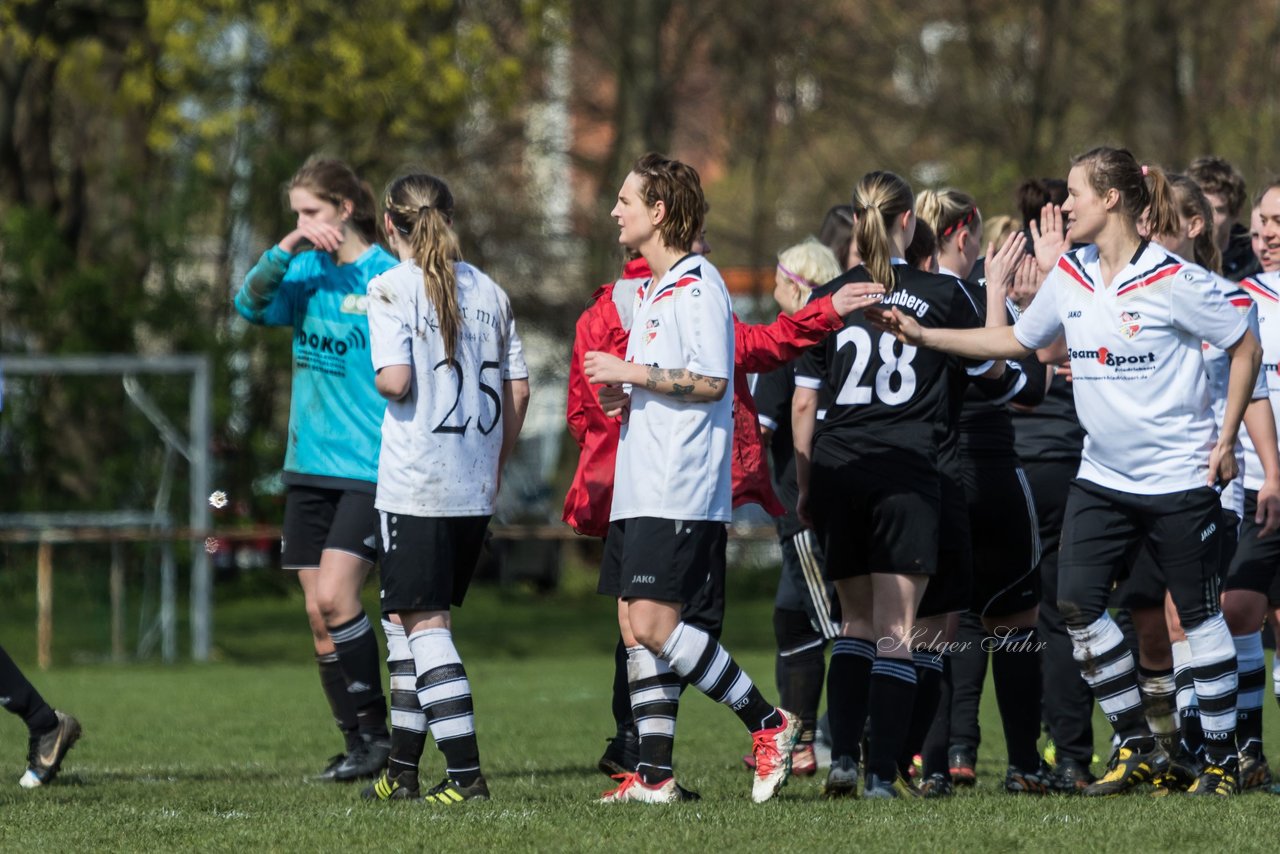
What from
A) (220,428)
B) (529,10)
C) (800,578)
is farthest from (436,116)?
(800,578)

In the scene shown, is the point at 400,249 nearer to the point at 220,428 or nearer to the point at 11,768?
the point at 11,768

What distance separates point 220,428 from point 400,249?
1282 cm

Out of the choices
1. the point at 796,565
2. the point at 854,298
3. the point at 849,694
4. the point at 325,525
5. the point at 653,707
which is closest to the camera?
the point at 854,298

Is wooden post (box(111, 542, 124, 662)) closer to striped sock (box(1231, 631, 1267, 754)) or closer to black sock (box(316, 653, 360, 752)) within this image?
black sock (box(316, 653, 360, 752))

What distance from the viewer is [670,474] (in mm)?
5871

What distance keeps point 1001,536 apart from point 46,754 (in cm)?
368

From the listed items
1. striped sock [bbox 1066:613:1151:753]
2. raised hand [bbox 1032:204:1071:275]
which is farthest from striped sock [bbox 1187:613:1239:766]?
raised hand [bbox 1032:204:1071:275]

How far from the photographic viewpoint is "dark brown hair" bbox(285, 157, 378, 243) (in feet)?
23.9

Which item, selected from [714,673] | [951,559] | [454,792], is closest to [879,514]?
[951,559]

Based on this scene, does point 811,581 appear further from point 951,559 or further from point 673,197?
point 673,197

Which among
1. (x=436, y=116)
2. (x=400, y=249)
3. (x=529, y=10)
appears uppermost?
(x=529, y=10)

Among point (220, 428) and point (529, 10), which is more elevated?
point (529, 10)

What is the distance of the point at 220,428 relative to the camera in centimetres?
1878

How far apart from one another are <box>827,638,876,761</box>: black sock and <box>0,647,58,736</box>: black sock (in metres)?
2.95
